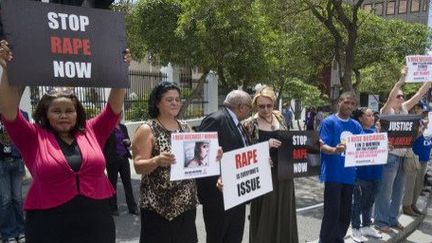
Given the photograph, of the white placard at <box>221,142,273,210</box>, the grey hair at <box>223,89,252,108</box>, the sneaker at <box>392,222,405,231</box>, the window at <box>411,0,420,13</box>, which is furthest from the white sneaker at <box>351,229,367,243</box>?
the window at <box>411,0,420,13</box>

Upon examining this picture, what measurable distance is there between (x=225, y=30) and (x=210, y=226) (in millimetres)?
6752

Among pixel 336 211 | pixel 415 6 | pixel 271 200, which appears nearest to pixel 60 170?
pixel 271 200

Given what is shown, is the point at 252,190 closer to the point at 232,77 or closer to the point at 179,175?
the point at 179,175

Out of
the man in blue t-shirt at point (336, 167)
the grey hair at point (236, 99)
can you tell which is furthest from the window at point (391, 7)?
the grey hair at point (236, 99)

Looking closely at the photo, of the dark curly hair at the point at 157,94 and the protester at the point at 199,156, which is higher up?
the dark curly hair at the point at 157,94

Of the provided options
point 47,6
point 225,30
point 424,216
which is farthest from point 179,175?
point 225,30

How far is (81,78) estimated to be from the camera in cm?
287

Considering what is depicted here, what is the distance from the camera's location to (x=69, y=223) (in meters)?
2.78

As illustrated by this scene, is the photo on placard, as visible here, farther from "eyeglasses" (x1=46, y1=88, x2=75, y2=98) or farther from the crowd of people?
"eyeglasses" (x1=46, y1=88, x2=75, y2=98)

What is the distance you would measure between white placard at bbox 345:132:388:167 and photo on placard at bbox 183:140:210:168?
6.04ft

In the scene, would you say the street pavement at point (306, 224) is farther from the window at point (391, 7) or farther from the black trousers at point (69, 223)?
the window at point (391, 7)

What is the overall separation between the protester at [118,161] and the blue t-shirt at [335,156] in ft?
11.1

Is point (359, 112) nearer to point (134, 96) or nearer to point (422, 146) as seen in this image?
point (422, 146)

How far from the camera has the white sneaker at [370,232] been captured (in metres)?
5.51
